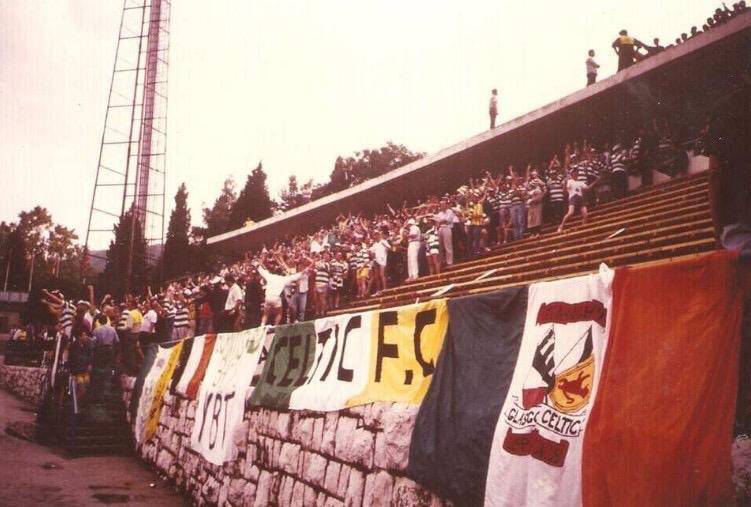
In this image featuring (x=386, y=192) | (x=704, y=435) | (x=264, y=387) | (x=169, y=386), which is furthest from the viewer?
(x=386, y=192)

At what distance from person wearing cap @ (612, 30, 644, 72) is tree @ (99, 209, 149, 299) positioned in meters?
25.0

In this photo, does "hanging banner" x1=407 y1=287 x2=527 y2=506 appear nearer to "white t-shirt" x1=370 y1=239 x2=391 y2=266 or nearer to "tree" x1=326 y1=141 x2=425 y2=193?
"white t-shirt" x1=370 y1=239 x2=391 y2=266

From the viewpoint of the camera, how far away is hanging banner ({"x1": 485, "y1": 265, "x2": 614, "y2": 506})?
127 inches

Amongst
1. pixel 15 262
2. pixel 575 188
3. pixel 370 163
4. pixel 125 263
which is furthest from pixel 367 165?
pixel 575 188

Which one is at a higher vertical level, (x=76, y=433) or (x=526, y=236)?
(x=526, y=236)

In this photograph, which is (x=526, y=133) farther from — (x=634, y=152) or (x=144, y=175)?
(x=144, y=175)

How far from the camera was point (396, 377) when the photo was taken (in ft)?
16.8

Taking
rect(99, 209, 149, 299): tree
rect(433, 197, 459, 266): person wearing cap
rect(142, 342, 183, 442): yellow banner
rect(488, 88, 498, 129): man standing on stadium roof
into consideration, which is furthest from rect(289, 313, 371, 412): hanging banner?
rect(99, 209, 149, 299): tree

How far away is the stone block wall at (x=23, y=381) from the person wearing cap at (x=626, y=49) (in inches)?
789

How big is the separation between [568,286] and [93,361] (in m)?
13.2

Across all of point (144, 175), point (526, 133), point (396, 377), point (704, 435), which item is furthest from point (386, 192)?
point (704, 435)

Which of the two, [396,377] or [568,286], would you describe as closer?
[568,286]

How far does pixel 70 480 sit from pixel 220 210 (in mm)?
57976

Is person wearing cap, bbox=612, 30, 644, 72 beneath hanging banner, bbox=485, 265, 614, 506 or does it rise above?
above
